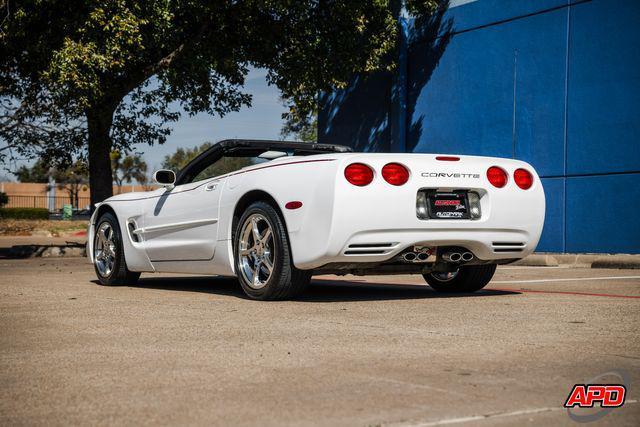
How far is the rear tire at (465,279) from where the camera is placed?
7.47 meters

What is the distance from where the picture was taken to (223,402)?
310cm

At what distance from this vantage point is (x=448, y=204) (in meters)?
6.45

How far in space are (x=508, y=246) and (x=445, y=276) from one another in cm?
108

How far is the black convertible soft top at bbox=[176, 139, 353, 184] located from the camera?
7438mm

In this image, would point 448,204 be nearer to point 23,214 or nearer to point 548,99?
point 548,99

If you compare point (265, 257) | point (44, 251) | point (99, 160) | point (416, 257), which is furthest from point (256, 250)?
point (99, 160)

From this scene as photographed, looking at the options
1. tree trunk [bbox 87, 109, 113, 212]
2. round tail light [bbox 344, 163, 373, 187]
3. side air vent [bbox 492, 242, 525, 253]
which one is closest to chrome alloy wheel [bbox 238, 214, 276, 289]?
round tail light [bbox 344, 163, 373, 187]

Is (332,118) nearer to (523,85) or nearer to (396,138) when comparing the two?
(396,138)

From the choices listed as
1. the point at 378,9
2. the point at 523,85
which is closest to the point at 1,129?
the point at 378,9

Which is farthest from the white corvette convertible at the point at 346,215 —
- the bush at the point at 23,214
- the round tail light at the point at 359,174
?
the bush at the point at 23,214

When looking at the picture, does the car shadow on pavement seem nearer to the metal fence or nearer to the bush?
the bush

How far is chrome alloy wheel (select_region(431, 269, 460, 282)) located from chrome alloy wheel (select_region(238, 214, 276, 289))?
1861mm

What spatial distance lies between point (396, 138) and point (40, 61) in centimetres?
833

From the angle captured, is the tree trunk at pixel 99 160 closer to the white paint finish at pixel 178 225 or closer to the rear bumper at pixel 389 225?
the white paint finish at pixel 178 225
